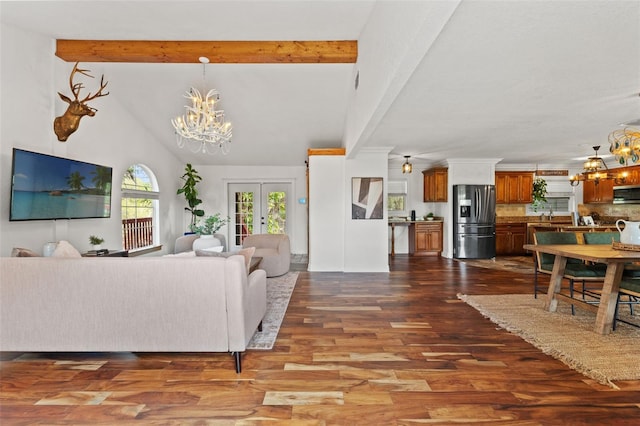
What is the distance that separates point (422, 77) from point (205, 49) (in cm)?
306

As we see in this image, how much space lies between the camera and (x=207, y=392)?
2.04 metres

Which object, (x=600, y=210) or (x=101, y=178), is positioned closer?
(x=101, y=178)

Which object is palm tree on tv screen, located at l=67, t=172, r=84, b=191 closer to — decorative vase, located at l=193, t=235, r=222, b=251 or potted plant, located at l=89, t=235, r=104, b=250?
potted plant, located at l=89, t=235, r=104, b=250

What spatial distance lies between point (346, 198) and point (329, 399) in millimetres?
4262

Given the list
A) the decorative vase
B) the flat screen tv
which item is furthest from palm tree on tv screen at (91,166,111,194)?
the decorative vase

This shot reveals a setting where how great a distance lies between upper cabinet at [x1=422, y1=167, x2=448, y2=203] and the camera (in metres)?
7.62

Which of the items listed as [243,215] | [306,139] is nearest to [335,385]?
[306,139]

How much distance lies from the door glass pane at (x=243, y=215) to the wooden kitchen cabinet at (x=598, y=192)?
8662 mm

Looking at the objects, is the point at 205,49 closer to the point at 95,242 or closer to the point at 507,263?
the point at 95,242

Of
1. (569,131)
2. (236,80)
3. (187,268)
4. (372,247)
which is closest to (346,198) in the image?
(372,247)

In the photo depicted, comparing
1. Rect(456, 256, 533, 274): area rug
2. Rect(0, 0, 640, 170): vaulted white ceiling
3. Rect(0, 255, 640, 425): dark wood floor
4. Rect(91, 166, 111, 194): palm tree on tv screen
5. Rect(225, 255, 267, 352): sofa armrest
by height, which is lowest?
Rect(0, 255, 640, 425): dark wood floor

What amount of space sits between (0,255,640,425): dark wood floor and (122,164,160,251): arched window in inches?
142

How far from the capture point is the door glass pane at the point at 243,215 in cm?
847

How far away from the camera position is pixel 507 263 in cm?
668
